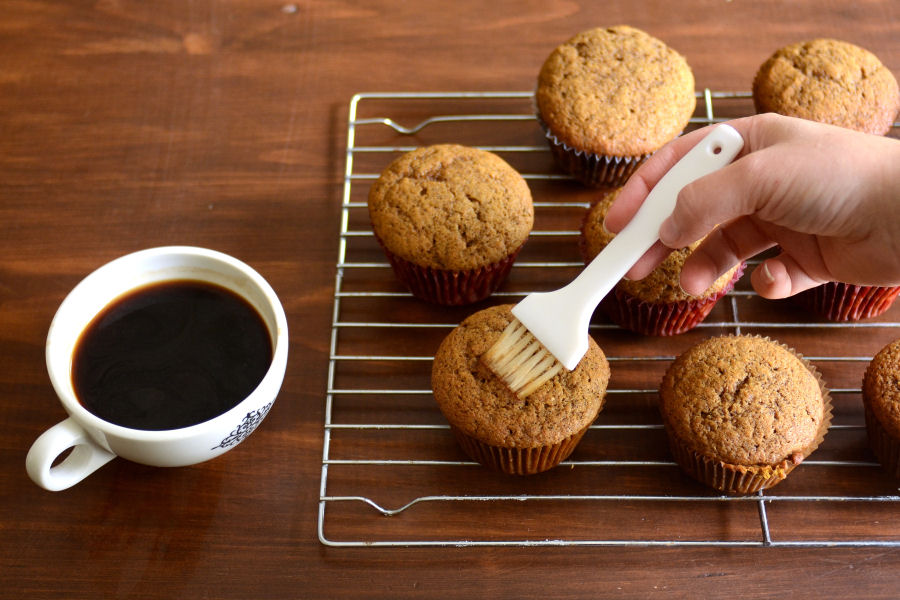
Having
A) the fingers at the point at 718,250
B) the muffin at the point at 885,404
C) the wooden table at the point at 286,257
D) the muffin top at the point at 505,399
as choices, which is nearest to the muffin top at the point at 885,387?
the muffin at the point at 885,404

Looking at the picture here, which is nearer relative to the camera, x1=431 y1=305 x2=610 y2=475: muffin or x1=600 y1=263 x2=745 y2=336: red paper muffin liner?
x1=431 y1=305 x2=610 y2=475: muffin

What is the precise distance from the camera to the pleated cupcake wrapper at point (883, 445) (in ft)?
5.00

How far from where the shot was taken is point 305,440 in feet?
5.35

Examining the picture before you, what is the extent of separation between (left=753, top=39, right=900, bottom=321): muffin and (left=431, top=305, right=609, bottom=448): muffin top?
Result: 544mm

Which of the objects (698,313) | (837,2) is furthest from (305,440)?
(837,2)

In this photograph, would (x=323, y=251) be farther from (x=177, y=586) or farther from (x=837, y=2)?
(x=837, y=2)

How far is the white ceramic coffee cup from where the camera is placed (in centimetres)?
135

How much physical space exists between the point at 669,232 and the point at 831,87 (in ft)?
2.63

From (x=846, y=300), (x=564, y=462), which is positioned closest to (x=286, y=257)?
(x=564, y=462)

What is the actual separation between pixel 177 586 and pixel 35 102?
4.09 feet

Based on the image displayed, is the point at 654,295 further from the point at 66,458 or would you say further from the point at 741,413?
the point at 66,458

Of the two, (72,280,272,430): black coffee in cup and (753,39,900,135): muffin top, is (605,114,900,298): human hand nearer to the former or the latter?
(753,39,900,135): muffin top

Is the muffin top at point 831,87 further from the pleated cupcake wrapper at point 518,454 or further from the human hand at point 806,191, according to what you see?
the pleated cupcake wrapper at point 518,454

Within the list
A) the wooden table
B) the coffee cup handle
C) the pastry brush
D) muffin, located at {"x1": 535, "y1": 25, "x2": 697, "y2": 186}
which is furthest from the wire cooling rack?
the coffee cup handle
